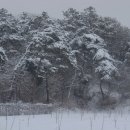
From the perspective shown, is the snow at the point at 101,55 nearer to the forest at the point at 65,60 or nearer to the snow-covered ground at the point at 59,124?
the forest at the point at 65,60

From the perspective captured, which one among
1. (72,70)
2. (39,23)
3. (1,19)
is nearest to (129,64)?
(72,70)

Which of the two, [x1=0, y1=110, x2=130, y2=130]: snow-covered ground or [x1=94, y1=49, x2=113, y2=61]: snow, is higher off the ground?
[x1=94, y1=49, x2=113, y2=61]: snow

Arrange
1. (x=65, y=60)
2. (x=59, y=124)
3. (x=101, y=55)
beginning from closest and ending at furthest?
(x=59, y=124)
(x=65, y=60)
(x=101, y=55)

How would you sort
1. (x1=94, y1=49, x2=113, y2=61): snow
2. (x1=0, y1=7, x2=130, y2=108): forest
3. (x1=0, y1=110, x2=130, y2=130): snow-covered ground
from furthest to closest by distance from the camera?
(x1=94, y1=49, x2=113, y2=61): snow → (x1=0, y1=7, x2=130, y2=108): forest → (x1=0, y1=110, x2=130, y2=130): snow-covered ground

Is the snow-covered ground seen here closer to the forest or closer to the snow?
the forest

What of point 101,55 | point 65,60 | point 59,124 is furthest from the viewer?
point 101,55

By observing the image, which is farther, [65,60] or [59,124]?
[65,60]

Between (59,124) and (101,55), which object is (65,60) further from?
(59,124)

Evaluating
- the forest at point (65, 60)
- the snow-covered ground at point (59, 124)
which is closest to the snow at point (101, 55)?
the forest at point (65, 60)

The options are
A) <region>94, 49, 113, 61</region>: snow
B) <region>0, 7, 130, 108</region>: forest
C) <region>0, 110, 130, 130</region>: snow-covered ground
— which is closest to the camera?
<region>0, 110, 130, 130</region>: snow-covered ground

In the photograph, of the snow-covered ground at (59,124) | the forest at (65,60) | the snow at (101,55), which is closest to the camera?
the snow-covered ground at (59,124)

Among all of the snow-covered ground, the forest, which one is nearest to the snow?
the forest

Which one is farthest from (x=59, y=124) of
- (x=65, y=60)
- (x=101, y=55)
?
(x=101, y=55)

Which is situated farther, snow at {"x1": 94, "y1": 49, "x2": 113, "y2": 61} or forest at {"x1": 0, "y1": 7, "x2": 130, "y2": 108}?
snow at {"x1": 94, "y1": 49, "x2": 113, "y2": 61}
